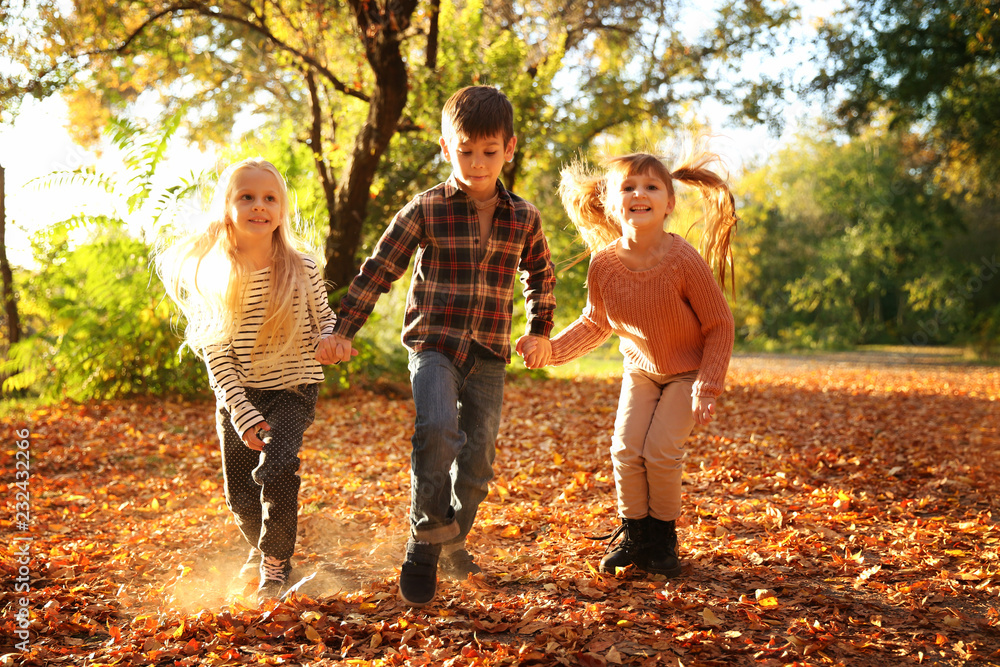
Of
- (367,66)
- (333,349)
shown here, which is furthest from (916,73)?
(333,349)

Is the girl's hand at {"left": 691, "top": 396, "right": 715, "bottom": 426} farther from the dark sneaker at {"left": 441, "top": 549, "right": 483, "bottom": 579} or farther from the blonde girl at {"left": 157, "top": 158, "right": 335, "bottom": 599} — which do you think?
the blonde girl at {"left": 157, "top": 158, "right": 335, "bottom": 599}

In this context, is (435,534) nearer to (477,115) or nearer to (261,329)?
(261,329)

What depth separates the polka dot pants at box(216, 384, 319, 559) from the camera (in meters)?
3.14

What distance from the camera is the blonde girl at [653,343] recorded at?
3.16m

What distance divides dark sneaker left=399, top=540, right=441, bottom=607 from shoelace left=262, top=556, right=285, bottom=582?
60cm

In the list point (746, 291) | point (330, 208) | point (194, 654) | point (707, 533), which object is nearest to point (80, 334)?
point (330, 208)

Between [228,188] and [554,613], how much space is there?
221 cm

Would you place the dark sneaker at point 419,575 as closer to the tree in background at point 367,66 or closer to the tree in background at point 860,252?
the tree in background at point 367,66

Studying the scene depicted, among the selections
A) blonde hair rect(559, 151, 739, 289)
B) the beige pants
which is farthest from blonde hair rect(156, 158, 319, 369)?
the beige pants

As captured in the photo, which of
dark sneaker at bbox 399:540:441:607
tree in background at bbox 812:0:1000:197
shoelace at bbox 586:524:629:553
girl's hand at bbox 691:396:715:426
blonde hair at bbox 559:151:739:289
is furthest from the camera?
tree in background at bbox 812:0:1000:197

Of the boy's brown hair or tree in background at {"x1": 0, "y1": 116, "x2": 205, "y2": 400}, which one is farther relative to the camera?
tree in background at {"x1": 0, "y1": 116, "x2": 205, "y2": 400}

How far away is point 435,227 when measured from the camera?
3.07 m

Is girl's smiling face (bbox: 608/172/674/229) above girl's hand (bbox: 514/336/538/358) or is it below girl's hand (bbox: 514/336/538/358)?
above

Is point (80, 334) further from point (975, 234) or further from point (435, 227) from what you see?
point (975, 234)
